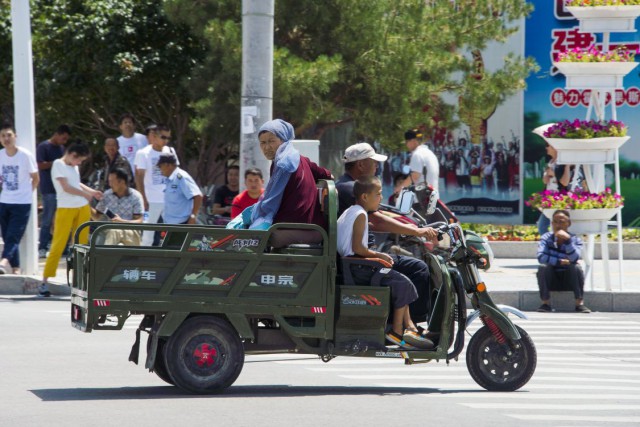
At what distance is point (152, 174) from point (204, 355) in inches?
311

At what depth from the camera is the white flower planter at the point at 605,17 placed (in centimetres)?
1480

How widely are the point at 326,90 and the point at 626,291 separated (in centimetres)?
530

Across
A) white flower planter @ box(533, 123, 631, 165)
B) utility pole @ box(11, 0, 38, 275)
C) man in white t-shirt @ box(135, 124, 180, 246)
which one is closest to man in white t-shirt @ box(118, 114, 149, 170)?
man in white t-shirt @ box(135, 124, 180, 246)

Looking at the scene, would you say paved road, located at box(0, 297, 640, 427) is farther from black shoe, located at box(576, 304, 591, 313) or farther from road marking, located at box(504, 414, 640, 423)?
black shoe, located at box(576, 304, 591, 313)

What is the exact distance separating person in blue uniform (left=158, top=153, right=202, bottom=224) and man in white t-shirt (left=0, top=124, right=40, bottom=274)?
1.71 meters

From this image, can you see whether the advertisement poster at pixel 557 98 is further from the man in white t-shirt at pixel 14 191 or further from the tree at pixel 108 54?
the man in white t-shirt at pixel 14 191

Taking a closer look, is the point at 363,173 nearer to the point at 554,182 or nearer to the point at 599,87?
the point at 599,87

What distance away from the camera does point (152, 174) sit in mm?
15695

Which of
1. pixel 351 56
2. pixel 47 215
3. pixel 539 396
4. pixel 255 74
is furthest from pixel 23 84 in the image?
pixel 539 396

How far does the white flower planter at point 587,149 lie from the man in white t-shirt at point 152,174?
4.86 meters

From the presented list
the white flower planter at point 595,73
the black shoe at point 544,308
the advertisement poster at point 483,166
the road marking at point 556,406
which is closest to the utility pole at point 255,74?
the white flower planter at point 595,73

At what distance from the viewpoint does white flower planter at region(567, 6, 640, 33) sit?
48.6 ft

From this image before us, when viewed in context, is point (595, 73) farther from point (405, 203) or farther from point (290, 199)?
point (290, 199)

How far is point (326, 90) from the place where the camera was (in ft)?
58.4
